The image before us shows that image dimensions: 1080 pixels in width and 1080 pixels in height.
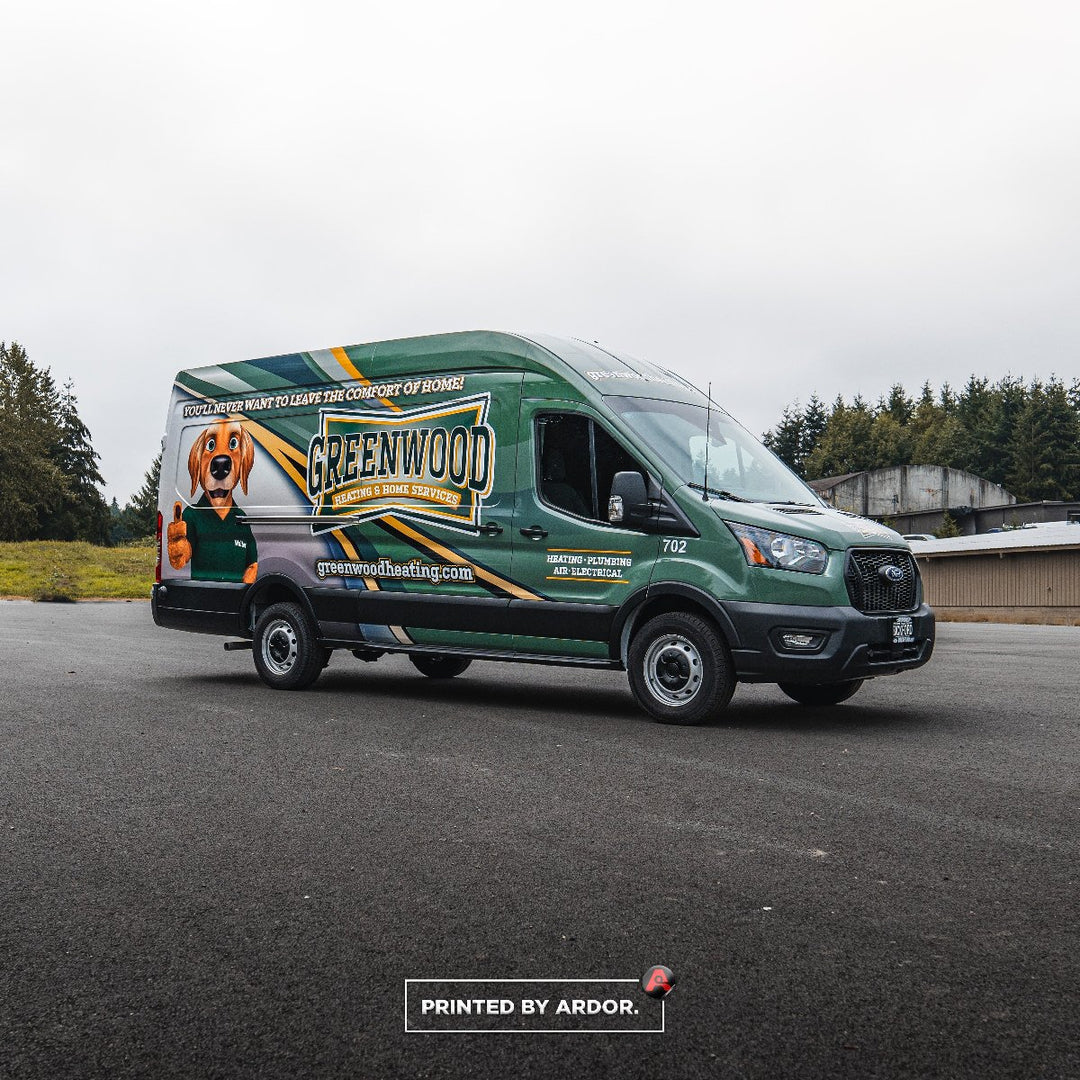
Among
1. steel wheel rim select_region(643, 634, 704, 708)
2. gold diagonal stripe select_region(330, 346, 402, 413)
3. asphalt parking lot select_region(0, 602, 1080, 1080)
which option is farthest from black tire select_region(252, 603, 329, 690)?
steel wheel rim select_region(643, 634, 704, 708)

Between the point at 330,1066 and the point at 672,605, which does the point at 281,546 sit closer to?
the point at 672,605

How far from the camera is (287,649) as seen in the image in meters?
10.8

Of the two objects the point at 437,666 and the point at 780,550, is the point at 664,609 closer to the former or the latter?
the point at 780,550

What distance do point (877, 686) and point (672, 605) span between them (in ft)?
11.5

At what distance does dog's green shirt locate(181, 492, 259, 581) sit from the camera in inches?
436

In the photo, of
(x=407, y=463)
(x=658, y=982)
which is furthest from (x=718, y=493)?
(x=658, y=982)

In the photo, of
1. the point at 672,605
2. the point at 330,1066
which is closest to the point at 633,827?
the point at 330,1066

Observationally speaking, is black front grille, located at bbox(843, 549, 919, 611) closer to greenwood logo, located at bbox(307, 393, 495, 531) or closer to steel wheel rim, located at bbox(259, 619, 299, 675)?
greenwood logo, located at bbox(307, 393, 495, 531)

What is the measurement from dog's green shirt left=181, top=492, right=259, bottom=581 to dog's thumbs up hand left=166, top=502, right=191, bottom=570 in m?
0.07

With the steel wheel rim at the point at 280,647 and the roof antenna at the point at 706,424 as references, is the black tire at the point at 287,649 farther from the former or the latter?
the roof antenna at the point at 706,424

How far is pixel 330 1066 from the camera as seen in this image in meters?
2.78

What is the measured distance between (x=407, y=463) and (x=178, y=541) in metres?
3.10

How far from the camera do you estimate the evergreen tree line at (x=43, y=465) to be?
8262 cm

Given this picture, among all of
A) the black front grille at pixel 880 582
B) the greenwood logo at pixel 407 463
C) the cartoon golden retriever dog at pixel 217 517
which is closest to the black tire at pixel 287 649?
the cartoon golden retriever dog at pixel 217 517
